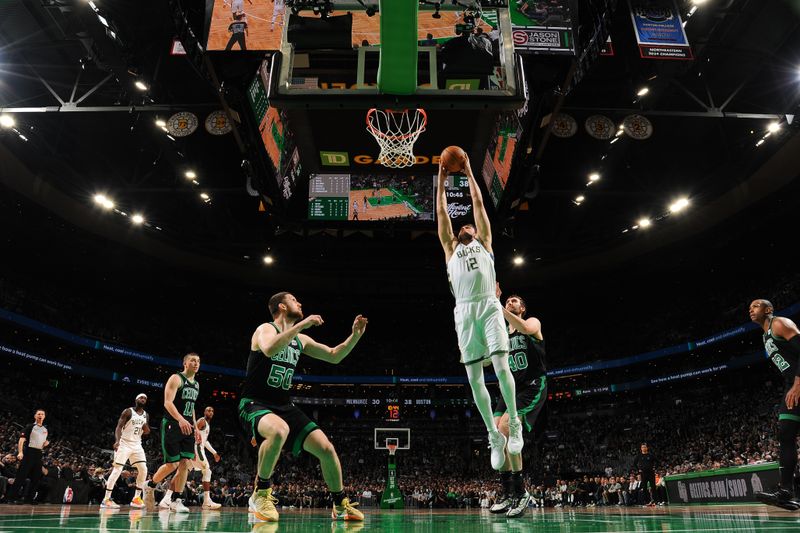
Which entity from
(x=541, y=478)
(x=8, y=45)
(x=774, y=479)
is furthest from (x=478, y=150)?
(x=541, y=478)

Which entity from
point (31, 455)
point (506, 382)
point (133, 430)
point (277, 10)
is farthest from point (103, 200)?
point (506, 382)

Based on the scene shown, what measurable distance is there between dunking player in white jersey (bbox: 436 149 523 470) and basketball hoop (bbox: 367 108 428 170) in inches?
216

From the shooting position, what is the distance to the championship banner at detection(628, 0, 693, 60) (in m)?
10.8

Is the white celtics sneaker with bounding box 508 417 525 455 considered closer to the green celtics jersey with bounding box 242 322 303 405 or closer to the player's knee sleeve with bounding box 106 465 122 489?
the green celtics jersey with bounding box 242 322 303 405

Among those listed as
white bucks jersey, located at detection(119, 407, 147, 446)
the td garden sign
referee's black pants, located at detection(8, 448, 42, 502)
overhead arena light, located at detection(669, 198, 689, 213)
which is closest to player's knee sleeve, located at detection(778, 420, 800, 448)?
the td garden sign

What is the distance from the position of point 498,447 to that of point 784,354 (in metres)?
4.01

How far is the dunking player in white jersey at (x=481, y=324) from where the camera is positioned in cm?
482

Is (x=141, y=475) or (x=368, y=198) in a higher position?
(x=368, y=198)

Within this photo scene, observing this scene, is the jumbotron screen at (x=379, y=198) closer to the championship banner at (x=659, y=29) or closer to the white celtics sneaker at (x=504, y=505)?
the championship banner at (x=659, y=29)

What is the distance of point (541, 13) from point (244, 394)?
7.92m

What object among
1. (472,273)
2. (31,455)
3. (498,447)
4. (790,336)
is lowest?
(498,447)

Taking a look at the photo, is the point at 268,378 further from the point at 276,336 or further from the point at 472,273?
the point at 472,273

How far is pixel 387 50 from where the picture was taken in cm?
689

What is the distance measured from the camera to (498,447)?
482cm
